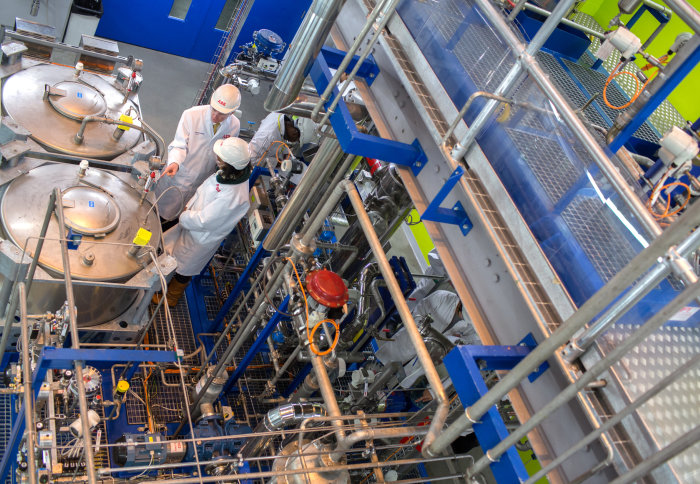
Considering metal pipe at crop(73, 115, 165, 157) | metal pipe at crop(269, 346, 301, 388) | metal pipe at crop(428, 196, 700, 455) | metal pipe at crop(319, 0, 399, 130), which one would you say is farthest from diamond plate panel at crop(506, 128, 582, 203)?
metal pipe at crop(73, 115, 165, 157)

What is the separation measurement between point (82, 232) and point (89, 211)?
175 mm

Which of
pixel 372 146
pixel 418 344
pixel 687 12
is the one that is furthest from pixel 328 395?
pixel 687 12

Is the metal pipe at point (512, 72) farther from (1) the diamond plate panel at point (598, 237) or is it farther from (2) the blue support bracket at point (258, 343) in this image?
(2) the blue support bracket at point (258, 343)

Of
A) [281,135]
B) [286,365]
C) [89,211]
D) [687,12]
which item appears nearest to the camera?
[687,12]

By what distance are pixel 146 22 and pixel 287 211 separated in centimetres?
497

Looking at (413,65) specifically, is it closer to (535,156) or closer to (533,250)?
(535,156)

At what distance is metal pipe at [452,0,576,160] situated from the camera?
2.14 metres

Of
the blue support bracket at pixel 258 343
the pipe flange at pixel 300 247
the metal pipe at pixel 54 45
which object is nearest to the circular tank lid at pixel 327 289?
the pipe flange at pixel 300 247

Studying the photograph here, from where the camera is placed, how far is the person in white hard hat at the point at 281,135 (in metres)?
5.90

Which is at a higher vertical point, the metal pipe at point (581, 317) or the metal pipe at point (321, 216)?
the metal pipe at point (581, 317)

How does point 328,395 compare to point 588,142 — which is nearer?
point 588,142

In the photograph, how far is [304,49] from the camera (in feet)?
11.4

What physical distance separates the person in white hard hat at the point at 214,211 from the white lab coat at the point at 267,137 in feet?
4.05

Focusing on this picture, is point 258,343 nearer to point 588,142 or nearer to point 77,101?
point 77,101
